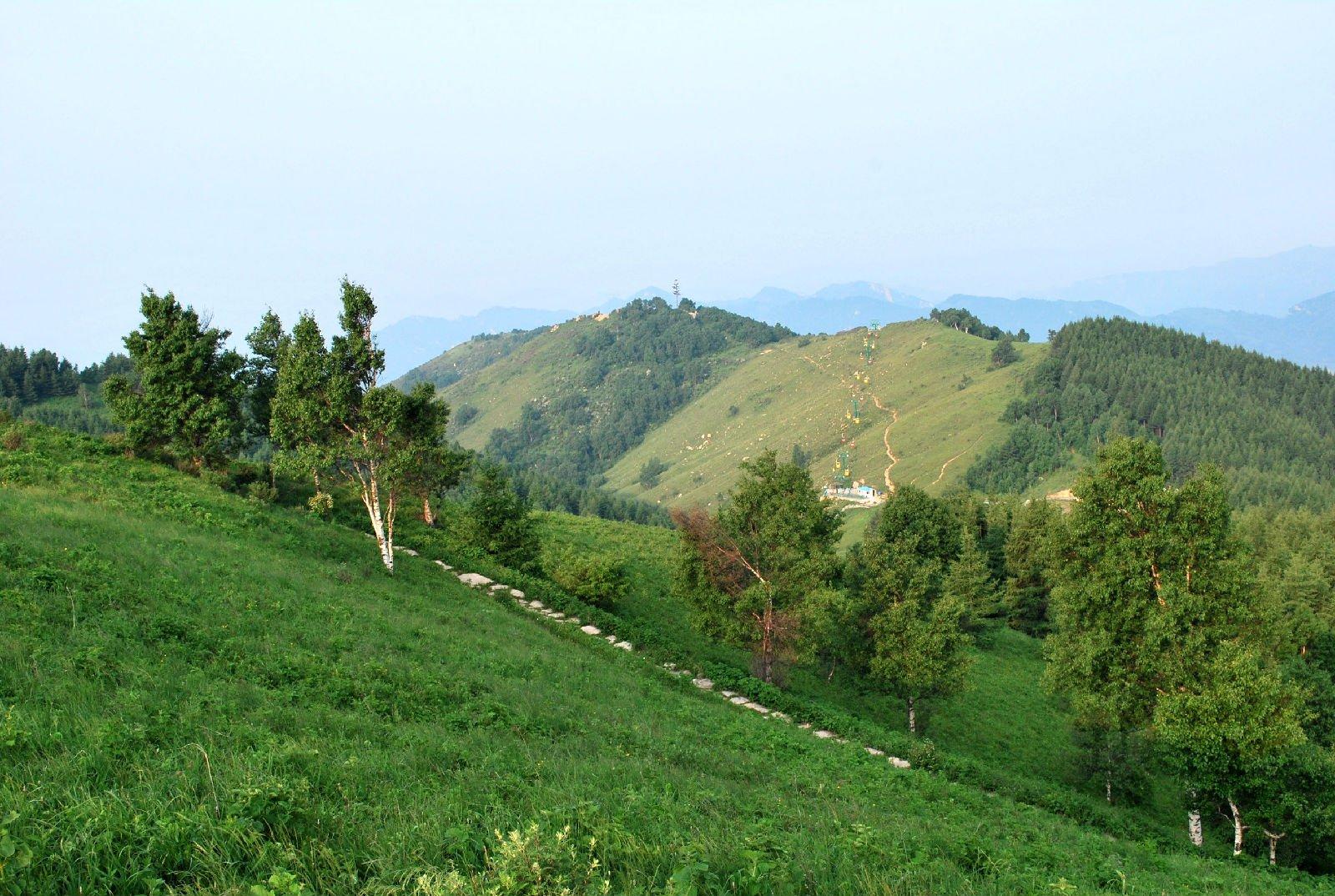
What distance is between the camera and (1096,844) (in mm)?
14828

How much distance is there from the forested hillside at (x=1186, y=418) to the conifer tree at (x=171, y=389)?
484 ft

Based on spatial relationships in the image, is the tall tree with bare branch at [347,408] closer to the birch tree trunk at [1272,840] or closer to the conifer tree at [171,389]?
the conifer tree at [171,389]

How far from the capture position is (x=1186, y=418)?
578 ft

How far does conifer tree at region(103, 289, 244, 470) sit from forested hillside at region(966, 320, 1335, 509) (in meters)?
147

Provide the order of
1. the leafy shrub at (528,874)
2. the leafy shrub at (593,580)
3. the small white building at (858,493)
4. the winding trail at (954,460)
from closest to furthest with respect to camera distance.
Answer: the leafy shrub at (528,874), the leafy shrub at (593,580), the small white building at (858,493), the winding trail at (954,460)

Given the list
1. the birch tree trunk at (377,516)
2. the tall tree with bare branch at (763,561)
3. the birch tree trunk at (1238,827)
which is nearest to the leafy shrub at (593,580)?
the tall tree with bare branch at (763,561)

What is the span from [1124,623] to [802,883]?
22.8 m

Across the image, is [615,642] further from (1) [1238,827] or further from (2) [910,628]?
(1) [1238,827]

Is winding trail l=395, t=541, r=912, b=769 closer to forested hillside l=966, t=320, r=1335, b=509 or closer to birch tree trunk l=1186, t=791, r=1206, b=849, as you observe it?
birch tree trunk l=1186, t=791, r=1206, b=849

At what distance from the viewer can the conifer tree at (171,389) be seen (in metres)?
30.5

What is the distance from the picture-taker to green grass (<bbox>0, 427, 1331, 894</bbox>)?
5434mm

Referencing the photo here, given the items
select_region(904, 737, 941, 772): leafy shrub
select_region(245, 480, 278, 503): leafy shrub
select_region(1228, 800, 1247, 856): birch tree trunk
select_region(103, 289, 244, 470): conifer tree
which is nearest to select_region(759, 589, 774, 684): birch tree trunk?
select_region(904, 737, 941, 772): leafy shrub

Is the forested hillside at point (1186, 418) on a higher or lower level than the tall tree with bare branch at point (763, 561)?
higher

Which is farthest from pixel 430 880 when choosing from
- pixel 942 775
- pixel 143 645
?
pixel 942 775
